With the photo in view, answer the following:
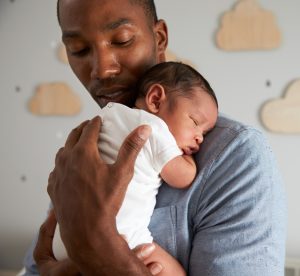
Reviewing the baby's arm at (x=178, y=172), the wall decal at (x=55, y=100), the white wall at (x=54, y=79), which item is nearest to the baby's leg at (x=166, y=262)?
the baby's arm at (x=178, y=172)

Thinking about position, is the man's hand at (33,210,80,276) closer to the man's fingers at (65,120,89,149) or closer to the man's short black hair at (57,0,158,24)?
the man's fingers at (65,120,89,149)

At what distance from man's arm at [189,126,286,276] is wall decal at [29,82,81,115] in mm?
1474

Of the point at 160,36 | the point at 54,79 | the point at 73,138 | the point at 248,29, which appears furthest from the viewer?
the point at 54,79

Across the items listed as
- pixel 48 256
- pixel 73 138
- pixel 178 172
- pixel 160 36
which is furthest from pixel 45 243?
pixel 160 36

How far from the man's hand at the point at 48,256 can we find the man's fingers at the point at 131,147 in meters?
0.24

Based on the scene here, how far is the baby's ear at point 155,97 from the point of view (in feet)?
2.60

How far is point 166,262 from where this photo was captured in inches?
26.5

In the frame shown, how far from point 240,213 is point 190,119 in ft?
0.73

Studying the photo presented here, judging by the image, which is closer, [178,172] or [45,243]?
[178,172]

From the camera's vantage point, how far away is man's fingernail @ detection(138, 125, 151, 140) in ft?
2.20

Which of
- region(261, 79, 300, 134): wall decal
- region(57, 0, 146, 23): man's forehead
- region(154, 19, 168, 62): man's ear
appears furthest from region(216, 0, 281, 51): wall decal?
region(57, 0, 146, 23): man's forehead

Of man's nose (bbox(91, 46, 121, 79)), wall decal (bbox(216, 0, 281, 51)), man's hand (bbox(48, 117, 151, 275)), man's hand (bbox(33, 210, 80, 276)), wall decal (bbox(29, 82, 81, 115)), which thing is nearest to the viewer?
man's hand (bbox(48, 117, 151, 275))

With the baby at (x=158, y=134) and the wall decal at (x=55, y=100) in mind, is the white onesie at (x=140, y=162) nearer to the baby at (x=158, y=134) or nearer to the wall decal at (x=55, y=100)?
the baby at (x=158, y=134)

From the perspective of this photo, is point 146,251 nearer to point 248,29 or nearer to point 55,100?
point 248,29
